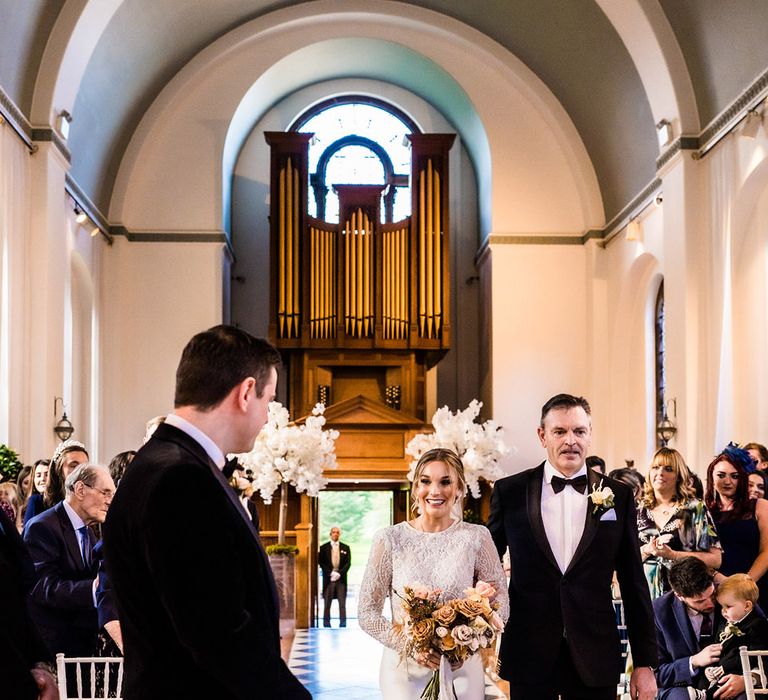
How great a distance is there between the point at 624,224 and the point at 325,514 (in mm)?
5586

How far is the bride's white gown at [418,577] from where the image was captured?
14.6ft

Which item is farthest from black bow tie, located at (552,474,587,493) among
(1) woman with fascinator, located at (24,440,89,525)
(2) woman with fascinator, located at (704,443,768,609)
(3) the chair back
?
(1) woman with fascinator, located at (24,440,89,525)

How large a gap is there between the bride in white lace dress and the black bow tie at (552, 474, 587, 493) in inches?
16.8

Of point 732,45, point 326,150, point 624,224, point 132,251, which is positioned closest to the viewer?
point 732,45

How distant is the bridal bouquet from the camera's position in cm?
417

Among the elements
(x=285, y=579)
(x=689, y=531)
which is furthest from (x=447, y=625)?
(x=285, y=579)

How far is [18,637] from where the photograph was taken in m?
3.37

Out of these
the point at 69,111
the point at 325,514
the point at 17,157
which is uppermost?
the point at 69,111

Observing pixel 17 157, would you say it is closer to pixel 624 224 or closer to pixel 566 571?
pixel 624 224

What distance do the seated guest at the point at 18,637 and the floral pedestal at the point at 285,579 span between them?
292 inches

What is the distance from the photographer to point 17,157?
1092 cm

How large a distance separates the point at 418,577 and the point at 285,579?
6.60 m

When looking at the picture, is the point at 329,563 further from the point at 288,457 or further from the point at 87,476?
the point at 87,476

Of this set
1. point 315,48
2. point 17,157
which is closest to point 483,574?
point 17,157
